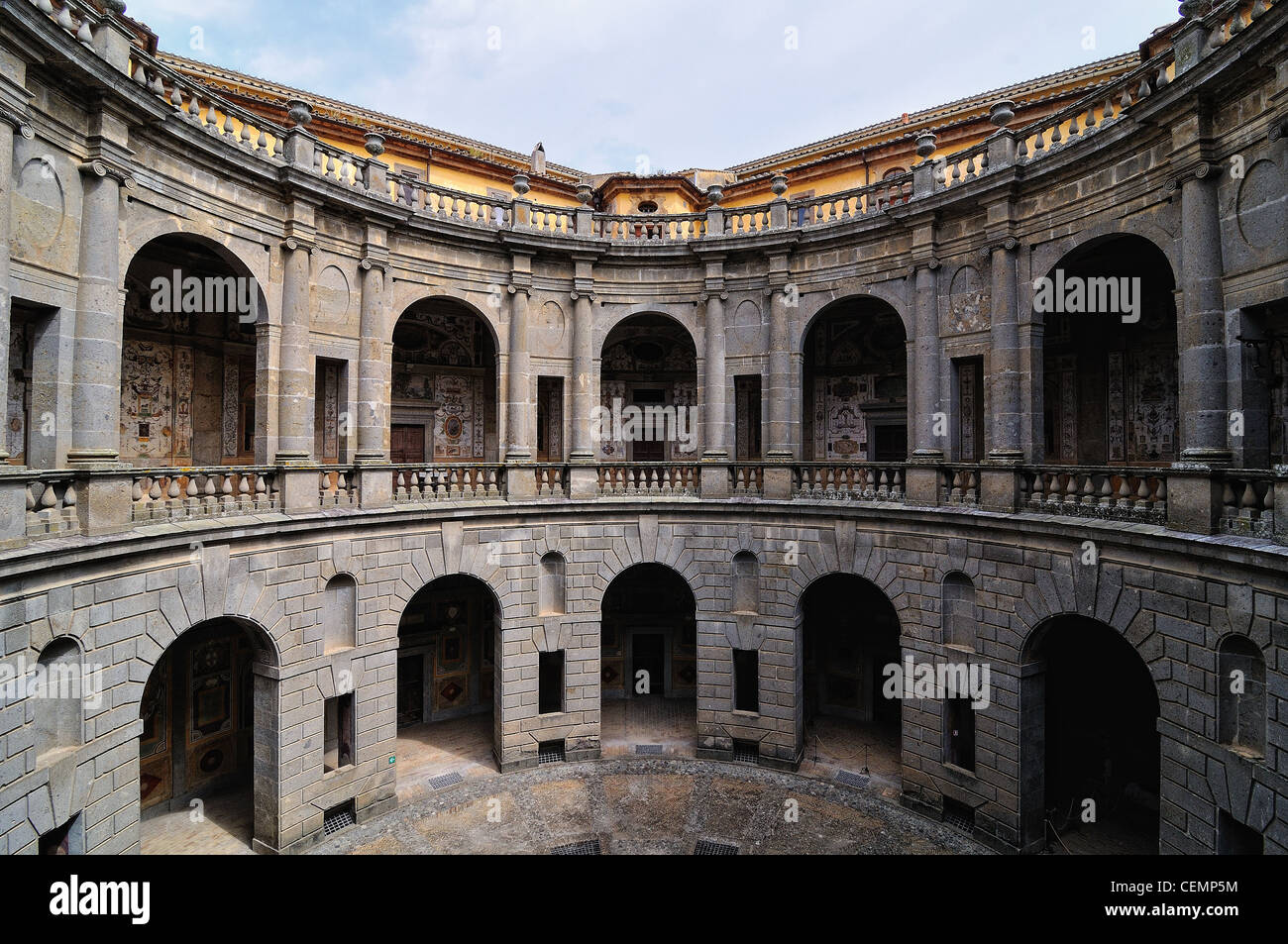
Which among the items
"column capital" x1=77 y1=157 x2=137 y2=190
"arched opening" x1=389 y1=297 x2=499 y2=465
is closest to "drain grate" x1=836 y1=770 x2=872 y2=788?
"arched opening" x1=389 y1=297 x2=499 y2=465

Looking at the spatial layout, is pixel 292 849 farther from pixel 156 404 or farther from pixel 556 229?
pixel 556 229

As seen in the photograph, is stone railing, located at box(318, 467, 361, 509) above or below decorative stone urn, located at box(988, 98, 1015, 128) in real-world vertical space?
below

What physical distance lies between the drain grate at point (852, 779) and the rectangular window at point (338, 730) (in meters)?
10.9

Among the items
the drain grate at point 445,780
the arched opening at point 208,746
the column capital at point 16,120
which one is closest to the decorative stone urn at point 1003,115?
the column capital at point 16,120

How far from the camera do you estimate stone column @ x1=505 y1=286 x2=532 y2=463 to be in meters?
16.2

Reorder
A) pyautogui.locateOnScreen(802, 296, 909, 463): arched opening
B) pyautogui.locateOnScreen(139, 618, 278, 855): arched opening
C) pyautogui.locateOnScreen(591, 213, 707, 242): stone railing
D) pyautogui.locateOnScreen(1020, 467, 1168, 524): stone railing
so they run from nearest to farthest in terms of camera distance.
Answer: pyautogui.locateOnScreen(1020, 467, 1168, 524): stone railing
pyautogui.locateOnScreen(139, 618, 278, 855): arched opening
pyautogui.locateOnScreen(591, 213, 707, 242): stone railing
pyautogui.locateOnScreen(802, 296, 909, 463): arched opening

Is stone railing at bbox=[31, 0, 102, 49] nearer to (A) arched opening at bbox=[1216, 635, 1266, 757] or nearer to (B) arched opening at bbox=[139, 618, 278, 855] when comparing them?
(B) arched opening at bbox=[139, 618, 278, 855]

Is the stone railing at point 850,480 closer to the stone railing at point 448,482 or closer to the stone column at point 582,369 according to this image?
the stone column at point 582,369

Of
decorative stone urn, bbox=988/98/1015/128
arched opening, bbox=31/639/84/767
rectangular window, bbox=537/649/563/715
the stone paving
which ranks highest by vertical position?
decorative stone urn, bbox=988/98/1015/128

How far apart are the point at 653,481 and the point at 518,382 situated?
4252 mm

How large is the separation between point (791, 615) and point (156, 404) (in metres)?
14.9

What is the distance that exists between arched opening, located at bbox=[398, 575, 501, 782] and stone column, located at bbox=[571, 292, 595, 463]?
4.93m

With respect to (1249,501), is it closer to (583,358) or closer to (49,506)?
(583,358)

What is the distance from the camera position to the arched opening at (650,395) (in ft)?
69.5
